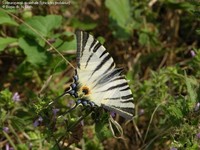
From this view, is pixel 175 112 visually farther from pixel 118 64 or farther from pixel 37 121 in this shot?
pixel 118 64

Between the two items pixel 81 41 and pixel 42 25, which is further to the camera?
pixel 42 25

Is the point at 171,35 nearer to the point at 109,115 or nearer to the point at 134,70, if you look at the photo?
the point at 134,70

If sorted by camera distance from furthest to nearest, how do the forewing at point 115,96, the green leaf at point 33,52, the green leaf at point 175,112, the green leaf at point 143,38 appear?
1. the green leaf at point 143,38
2. the green leaf at point 33,52
3. the green leaf at point 175,112
4. the forewing at point 115,96

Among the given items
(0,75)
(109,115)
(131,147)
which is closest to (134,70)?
(131,147)

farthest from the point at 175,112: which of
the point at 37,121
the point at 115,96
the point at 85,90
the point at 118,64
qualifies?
the point at 118,64

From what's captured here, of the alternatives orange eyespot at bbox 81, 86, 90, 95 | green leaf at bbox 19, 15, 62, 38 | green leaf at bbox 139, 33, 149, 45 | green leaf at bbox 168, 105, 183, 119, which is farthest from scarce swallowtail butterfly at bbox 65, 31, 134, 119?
Answer: green leaf at bbox 139, 33, 149, 45

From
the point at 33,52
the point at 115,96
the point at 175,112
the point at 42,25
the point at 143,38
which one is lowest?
the point at 175,112

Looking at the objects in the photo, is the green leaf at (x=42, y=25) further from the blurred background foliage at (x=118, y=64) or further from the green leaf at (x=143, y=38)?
the green leaf at (x=143, y=38)

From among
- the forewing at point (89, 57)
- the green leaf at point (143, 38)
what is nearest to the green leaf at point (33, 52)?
the forewing at point (89, 57)
